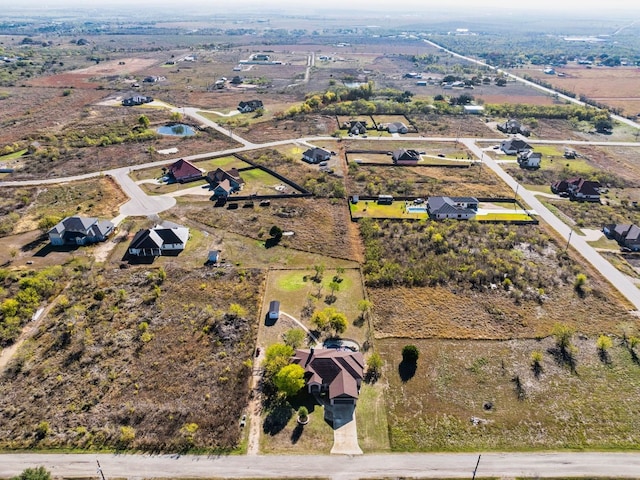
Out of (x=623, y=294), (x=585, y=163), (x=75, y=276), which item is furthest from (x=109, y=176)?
(x=585, y=163)

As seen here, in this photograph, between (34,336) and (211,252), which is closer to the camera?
(34,336)

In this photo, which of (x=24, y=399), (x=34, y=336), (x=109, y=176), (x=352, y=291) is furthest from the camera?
(x=109, y=176)

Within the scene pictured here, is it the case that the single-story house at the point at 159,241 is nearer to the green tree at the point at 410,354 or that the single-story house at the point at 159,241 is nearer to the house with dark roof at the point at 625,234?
the green tree at the point at 410,354

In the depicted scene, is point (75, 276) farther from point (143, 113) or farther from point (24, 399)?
point (143, 113)

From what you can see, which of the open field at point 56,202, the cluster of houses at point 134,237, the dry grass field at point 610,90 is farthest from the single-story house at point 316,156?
the dry grass field at point 610,90

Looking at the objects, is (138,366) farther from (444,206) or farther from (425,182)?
(425,182)

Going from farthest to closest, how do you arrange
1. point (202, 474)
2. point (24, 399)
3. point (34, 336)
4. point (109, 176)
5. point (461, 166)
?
point (461, 166)
point (109, 176)
point (34, 336)
point (24, 399)
point (202, 474)

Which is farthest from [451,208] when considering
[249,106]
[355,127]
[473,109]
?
[249,106]

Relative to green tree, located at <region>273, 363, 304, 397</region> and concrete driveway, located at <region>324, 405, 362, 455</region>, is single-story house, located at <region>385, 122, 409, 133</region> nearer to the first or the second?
green tree, located at <region>273, 363, 304, 397</region>
